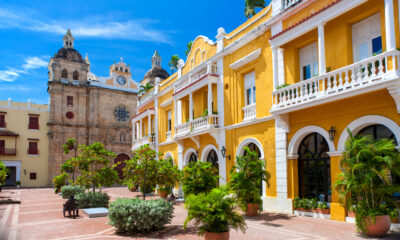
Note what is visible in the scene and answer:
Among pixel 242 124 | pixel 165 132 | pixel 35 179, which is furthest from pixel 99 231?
pixel 35 179

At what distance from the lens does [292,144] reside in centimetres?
1312

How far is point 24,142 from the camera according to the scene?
39812mm

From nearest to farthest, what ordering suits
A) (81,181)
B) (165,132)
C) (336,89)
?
1. (336,89)
2. (81,181)
3. (165,132)

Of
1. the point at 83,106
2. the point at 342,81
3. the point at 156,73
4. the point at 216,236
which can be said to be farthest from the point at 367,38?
the point at 156,73

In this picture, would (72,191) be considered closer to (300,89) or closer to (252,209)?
(252,209)

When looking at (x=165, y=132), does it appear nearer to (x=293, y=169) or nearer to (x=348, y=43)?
(x=293, y=169)

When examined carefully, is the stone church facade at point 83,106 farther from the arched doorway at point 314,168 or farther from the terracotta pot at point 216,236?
the terracotta pot at point 216,236

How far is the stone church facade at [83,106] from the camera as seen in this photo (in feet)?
136

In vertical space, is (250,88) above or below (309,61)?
below

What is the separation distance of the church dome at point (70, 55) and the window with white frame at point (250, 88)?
33.4 metres

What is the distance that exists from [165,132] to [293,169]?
13.8 m

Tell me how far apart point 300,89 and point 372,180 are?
15.5ft

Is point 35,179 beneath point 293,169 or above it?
beneath

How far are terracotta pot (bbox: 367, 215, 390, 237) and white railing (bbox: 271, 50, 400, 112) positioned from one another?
3.69 metres
